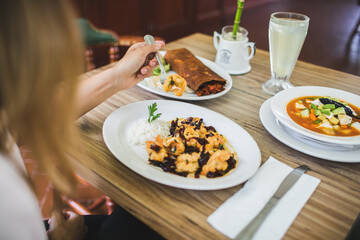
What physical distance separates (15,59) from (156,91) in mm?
823

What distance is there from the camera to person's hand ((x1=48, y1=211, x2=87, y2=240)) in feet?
3.35

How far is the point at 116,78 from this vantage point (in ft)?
3.92

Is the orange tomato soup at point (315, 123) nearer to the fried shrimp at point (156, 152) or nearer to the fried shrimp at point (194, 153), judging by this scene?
the fried shrimp at point (194, 153)

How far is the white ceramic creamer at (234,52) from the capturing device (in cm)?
155

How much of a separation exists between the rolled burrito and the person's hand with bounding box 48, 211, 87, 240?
744mm

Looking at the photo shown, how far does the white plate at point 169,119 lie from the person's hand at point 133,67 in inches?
5.4

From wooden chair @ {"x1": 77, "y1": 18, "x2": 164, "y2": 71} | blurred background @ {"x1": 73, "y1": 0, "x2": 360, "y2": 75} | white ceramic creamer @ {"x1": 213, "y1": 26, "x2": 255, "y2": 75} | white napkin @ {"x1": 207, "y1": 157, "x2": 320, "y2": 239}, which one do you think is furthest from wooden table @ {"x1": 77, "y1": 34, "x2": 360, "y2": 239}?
blurred background @ {"x1": 73, "y1": 0, "x2": 360, "y2": 75}

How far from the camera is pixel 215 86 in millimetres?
1360

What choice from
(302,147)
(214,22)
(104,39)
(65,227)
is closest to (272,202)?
(302,147)

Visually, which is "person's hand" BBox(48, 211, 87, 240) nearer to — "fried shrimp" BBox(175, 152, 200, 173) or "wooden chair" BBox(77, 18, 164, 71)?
"fried shrimp" BBox(175, 152, 200, 173)

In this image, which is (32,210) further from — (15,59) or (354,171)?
(354,171)

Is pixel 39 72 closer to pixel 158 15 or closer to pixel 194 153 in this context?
pixel 194 153

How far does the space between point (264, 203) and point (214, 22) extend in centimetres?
538

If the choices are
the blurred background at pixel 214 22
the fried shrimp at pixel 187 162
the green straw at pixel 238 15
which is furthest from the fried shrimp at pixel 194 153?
the blurred background at pixel 214 22
